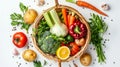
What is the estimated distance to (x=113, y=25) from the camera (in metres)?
2.56

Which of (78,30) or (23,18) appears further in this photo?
(23,18)

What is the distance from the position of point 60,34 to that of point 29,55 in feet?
0.64

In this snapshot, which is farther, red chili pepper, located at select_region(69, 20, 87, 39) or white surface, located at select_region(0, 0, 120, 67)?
white surface, located at select_region(0, 0, 120, 67)

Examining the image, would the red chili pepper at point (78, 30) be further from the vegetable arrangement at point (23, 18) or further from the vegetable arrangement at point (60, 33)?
the vegetable arrangement at point (23, 18)

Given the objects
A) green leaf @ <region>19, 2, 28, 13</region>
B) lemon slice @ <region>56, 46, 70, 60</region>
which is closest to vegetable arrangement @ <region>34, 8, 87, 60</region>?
lemon slice @ <region>56, 46, 70, 60</region>

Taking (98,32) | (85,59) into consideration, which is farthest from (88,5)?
(85,59)

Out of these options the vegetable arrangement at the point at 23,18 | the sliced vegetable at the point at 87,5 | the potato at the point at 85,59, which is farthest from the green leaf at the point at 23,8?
the potato at the point at 85,59

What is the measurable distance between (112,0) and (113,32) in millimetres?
162

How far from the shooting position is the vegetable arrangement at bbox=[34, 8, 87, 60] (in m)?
2.46

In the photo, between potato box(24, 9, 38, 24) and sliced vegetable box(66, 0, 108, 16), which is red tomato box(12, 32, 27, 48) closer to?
potato box(24, 9, 38, 24)

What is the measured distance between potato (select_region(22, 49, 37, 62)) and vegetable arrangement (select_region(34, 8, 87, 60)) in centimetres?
8

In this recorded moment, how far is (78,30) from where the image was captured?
2455mm

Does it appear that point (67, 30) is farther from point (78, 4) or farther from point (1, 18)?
point (1, 18)

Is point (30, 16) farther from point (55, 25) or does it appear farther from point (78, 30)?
point (78, 30)
